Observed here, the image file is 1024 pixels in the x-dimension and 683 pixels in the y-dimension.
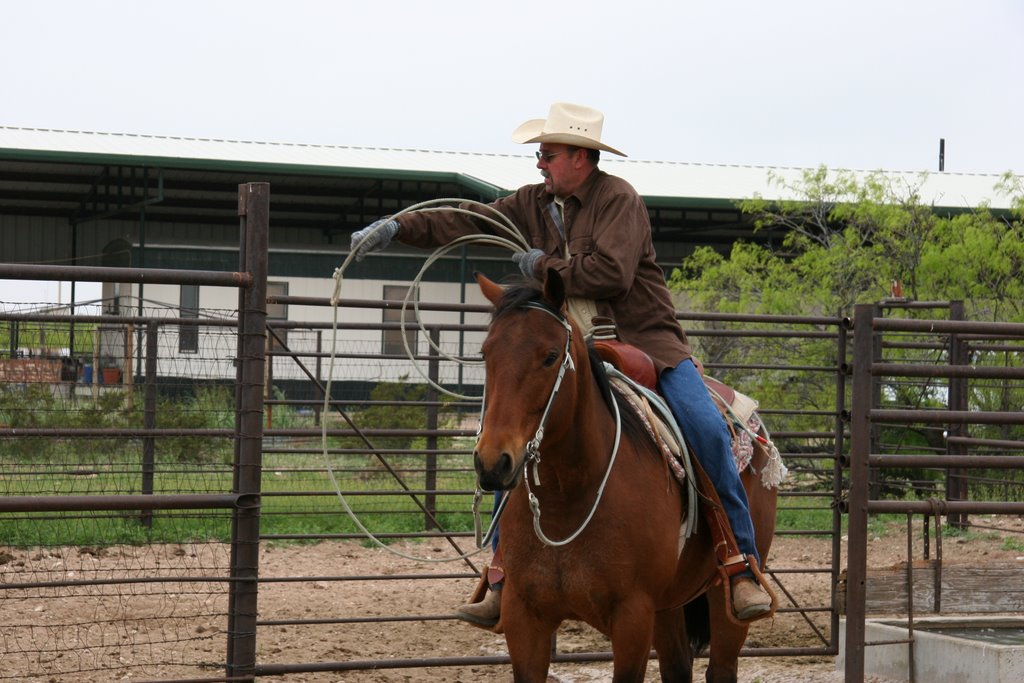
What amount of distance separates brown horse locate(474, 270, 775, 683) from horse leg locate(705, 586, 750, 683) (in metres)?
1.02

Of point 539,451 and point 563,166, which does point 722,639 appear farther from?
point 563,166

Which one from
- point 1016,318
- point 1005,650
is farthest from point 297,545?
point 1016,318

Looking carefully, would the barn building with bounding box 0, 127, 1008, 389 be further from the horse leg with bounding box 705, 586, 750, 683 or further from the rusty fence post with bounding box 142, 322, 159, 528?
the horse leg with bounding box 705, 586, 750, 683

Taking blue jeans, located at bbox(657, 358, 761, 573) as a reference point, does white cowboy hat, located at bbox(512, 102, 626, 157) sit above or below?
above

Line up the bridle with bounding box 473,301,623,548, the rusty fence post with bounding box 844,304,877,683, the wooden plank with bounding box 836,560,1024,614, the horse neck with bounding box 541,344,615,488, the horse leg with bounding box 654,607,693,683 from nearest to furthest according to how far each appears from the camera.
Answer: the bridle with bounding box 473,301,623,548 → the horse neck with bounding box 541,344,615,488 → the horse leg with bounding box 654,607,693,683 → the rusty fence post with bounding box 844,304,877,683 → the wooden plank with bounding box 836,560,1024,614

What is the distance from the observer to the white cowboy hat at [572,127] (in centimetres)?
480

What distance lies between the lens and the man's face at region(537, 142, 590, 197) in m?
4.90

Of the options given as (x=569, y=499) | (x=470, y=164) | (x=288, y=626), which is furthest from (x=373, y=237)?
(x=470, y=164)

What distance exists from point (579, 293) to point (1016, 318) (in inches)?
485

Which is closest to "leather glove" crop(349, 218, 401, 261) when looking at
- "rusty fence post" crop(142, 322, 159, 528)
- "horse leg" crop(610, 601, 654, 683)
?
"horse leg" crop(610, 601, 654, 683)

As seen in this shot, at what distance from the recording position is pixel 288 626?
26.2 feet

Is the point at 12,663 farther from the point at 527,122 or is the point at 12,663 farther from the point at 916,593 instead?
the point at 916,593

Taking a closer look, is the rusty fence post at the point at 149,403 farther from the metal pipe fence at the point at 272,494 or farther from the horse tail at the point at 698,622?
the horse tail at the point at 698,622

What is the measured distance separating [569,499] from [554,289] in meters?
0.75
